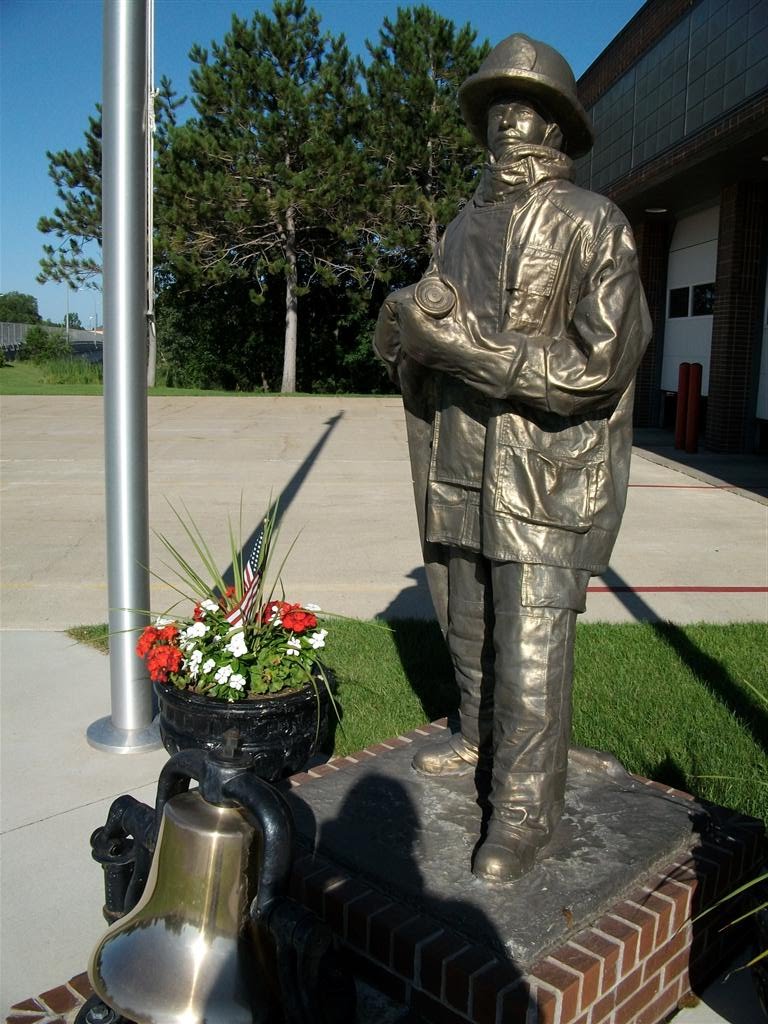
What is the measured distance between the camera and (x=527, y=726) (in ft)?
9.41

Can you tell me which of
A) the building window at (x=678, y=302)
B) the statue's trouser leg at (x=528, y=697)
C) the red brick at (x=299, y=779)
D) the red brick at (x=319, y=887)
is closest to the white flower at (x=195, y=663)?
the red brick at (x=299, y=779)

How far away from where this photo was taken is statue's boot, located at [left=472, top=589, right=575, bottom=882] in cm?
285

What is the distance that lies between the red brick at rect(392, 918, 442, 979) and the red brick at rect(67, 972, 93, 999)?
87 centimetres

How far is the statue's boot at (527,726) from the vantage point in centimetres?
285

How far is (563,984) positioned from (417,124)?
28.1 m

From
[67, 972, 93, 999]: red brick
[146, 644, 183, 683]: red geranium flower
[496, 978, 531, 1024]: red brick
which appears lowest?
[67, 972, 93, 999]: red brick

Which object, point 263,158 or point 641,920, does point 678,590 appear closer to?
point 641,920

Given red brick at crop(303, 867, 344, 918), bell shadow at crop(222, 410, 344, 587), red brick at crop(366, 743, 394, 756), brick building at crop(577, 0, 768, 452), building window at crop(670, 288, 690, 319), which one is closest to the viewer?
red brick at crop(303, 867, 344, 918)

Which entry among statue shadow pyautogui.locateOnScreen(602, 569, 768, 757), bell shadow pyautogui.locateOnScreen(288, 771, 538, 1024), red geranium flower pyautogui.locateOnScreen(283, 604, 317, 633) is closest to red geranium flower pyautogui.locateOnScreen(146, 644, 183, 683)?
red geranium flower pyautogui.locateOnScreen(283, 604, 317, 633)

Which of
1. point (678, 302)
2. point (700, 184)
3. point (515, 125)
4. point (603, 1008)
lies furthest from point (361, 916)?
point (678, 302)

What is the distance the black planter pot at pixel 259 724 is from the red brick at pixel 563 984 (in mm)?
1381

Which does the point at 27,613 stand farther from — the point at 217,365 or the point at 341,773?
the point at 217,365

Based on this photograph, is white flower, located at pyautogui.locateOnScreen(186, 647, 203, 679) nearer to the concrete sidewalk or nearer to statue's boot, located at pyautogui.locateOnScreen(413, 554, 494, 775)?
the concrete sidewalk

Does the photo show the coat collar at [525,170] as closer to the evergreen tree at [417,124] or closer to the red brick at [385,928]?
the red brick at [385,928]
